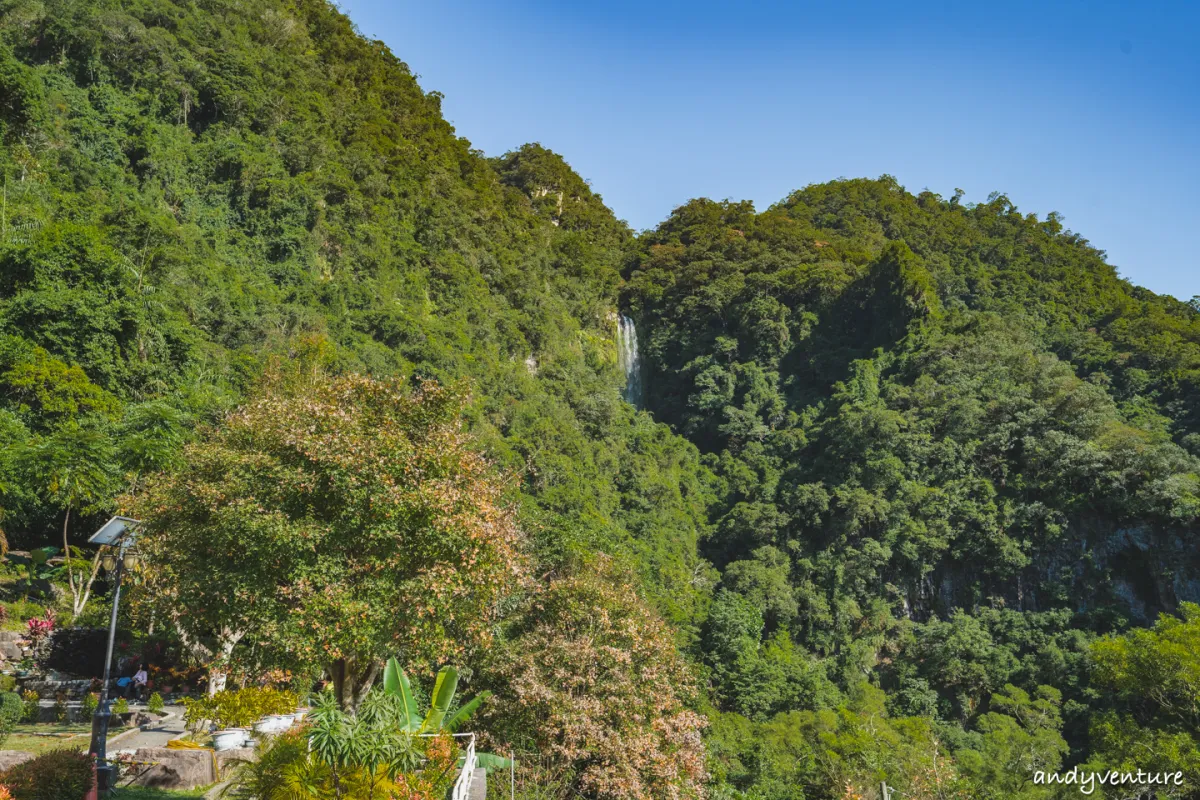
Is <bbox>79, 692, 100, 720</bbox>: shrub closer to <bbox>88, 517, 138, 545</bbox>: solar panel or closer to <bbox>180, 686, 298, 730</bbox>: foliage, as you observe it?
<bbox>180, 686, 298, 730</bbox>: foliage

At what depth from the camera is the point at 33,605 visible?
17.7m

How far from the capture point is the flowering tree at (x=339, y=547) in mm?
9750

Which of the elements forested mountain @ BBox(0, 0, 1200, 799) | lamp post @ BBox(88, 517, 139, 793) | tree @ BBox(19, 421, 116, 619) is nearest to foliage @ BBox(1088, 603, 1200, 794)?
forested mountain @ BBox(0, 0, 1200, 799)

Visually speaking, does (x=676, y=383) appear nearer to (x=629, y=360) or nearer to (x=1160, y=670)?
(x=629, y=360)

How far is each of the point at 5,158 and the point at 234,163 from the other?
9.77 meters

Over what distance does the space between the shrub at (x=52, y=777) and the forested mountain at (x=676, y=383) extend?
7.20 metres

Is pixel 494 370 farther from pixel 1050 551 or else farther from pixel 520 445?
pixel 1050 551

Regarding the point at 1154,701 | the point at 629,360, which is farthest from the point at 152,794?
the point at 629,360

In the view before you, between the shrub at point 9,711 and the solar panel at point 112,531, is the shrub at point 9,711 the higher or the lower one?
the lower one

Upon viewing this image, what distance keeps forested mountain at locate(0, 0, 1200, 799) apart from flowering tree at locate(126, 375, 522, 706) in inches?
162

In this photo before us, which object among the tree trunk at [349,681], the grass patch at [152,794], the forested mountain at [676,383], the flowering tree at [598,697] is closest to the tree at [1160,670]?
the forested mountain at [676,383]

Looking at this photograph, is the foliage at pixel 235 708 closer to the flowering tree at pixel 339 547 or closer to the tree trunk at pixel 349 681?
the flowering tree at pixel 339 547

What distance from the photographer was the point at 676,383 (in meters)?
58.2

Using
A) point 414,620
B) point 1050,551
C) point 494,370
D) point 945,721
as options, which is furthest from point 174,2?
point 1050,551
